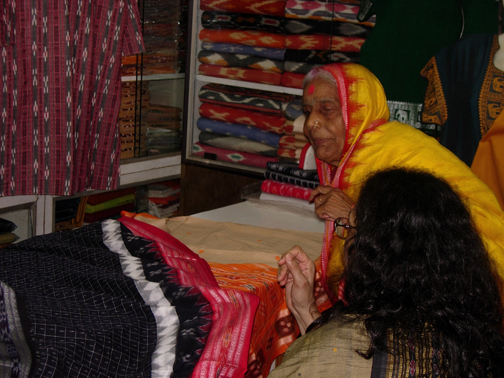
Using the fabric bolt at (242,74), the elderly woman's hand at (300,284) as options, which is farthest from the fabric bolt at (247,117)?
the elderly woman's hand at (300,284)

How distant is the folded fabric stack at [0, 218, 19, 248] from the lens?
120 inches

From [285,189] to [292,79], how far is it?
971mm

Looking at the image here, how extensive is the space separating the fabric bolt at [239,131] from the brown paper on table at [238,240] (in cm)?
140

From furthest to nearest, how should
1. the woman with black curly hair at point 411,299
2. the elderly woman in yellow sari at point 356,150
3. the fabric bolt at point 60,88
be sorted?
the fabric bolt at point 60,88, the elderly woman in yellow sari at point 356,150, the woman with black curly hair at point 411,299

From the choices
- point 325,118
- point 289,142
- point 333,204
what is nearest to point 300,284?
point 333,204

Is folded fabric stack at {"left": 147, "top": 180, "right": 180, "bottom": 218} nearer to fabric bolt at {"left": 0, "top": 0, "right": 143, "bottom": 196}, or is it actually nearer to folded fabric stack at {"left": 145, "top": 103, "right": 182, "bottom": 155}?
folded fabric stack at {"left": 145, "top": 103, "right": 182, "bottom": 155}

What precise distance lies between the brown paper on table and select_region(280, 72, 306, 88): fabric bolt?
1.40 meters

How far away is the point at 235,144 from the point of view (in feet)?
12.4

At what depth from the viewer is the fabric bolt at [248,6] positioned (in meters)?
3.49

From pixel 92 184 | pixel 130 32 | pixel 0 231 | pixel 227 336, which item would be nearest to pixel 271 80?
pixel 130 32

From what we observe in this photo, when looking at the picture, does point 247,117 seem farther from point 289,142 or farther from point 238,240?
point 238,240

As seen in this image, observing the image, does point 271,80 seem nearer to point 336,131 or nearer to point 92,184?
point 92,184

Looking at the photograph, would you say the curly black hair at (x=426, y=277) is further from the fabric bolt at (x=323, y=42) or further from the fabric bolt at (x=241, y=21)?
the fabric bolt at (x=241, y=21)

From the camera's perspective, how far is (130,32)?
10.0ft
